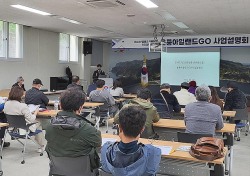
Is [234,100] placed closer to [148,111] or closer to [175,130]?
[175,130]

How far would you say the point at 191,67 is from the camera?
11914 millimetres

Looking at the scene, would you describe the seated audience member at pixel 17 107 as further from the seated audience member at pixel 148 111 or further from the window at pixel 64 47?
the window at pixel 64 47

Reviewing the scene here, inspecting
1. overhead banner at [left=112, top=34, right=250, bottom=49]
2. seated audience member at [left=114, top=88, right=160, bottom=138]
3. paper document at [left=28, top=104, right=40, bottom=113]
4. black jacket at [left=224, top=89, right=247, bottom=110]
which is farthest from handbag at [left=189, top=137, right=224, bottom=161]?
overhead banner at [left=112, top=34, right=250, bottom=49]

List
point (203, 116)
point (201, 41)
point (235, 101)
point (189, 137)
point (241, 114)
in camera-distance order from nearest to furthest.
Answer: point (189, 137)
point (203, 116)
point (241, 114)
point (235, 101)
point (201, 41)

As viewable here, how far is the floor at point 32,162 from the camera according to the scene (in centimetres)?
436

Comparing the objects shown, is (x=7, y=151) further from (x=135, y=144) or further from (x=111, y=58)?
(x=111, y=58)

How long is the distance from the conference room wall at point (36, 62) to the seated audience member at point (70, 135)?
7159 mm

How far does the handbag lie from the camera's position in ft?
8.27

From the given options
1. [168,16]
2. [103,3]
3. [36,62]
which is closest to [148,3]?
[103,3]

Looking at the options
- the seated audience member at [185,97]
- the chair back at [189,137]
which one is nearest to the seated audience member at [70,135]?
the chair back at [189,137]

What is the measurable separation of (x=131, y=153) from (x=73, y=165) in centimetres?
87

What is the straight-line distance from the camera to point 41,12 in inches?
294

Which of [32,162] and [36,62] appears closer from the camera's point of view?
[32,162]

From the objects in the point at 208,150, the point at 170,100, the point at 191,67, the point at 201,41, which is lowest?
the point at 208,150
